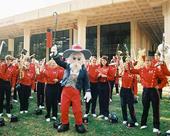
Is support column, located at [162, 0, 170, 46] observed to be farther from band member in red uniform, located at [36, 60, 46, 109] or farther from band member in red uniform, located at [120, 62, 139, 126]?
band member in red uniform, located at [120, 62, 139, 126]

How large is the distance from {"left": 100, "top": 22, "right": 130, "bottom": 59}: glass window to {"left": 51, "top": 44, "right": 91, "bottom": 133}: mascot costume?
2481 cm

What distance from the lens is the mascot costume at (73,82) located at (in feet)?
25.0

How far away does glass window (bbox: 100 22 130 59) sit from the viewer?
32.4m

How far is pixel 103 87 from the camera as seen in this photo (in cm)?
959

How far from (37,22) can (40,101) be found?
2260 cm

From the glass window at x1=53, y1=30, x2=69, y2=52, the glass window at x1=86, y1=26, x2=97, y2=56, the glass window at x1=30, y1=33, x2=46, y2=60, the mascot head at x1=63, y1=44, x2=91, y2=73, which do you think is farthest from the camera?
the glass window at x1=30, y1=33, x2=46, y2=60

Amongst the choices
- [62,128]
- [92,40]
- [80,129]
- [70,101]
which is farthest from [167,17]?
[62,128]

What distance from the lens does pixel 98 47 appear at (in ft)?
115

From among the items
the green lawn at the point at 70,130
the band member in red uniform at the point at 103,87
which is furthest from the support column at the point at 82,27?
the green lawn at the point at 70,130

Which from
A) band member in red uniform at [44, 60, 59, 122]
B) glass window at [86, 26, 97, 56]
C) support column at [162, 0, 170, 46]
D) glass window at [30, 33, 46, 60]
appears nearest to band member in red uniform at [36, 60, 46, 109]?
band member in red uniform at [44, 60, 59, 122]

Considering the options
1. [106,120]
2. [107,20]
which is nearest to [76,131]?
[106,120]

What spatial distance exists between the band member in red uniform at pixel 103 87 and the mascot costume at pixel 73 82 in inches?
67.0

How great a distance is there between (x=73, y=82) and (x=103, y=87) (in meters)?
2.07

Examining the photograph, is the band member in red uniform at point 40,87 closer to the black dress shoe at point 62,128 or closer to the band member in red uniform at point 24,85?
the band member in red uniform at point 24,85
